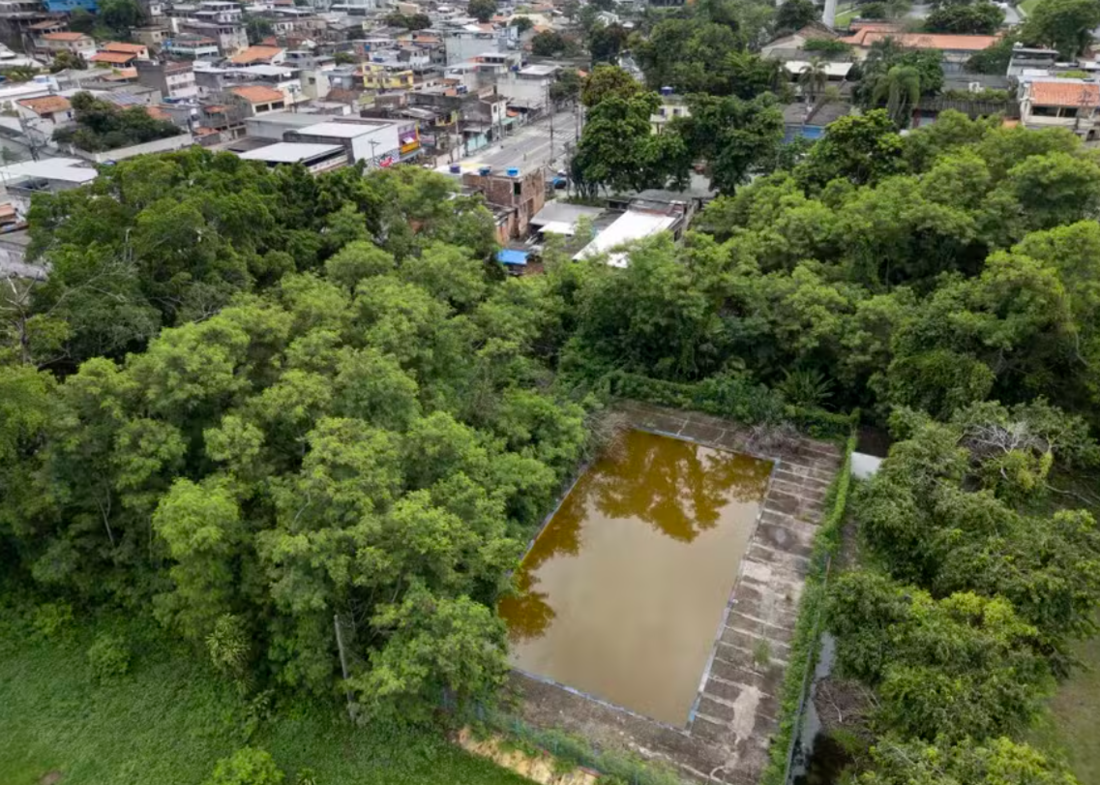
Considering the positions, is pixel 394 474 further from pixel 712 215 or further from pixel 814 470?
pixel 712 215

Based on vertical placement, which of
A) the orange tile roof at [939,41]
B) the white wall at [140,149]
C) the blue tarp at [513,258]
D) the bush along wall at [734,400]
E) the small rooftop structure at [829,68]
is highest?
the orange tile roof at [939,41]

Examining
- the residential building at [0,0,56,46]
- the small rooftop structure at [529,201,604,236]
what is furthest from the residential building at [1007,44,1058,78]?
the residential building at [0,0,56,46]

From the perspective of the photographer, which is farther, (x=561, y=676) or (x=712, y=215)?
(x=712, y=215)

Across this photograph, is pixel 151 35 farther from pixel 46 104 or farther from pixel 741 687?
pixel 741 687

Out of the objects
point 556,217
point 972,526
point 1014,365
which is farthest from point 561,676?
point 556,217

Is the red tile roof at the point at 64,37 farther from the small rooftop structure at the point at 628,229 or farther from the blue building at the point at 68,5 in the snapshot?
the small rooftop structure at the point at 628,229

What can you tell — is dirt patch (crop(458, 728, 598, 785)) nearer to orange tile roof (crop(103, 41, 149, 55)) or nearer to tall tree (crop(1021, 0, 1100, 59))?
tall tree (crop(1021, 0, 1100, 59))

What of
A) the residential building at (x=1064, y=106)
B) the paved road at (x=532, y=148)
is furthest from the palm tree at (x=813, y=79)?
the paved road at (x=532, y=148)
